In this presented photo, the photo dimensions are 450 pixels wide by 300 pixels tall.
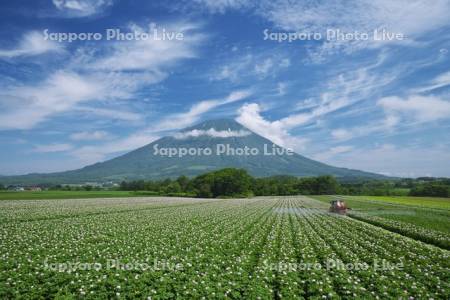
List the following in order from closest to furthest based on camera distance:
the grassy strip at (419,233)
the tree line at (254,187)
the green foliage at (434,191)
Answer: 1. the grassy strip at (419,233)
2. the green foliage at (434,191)
3. the tree line at (254,187)

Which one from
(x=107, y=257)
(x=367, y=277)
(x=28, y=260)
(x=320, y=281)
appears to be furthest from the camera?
(x=107, y=257)

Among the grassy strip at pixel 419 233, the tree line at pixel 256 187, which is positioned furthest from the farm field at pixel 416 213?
the tree line at pixel 256 187

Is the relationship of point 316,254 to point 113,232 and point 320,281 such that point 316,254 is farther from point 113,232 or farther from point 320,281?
point 113,232

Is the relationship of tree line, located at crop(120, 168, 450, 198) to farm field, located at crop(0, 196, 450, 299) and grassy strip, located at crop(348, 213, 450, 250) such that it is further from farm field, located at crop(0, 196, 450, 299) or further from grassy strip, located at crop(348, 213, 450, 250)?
farm field, located at crop(0, 196, 450, 299)

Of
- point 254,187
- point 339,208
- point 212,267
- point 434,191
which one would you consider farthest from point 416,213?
point 254,187

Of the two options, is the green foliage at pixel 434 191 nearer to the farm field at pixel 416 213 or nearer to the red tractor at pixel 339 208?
the farm field at pixel 416 213

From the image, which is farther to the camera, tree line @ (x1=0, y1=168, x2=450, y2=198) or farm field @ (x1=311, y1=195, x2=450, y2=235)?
tree line @ (x1=0, y1=168, x2=450, y2=198)

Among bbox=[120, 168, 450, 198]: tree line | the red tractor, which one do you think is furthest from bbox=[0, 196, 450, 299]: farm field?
bbox=[120, 168, 450, 198]: tree line

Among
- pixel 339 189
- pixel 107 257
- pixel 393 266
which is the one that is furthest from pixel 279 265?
pixel 339 189

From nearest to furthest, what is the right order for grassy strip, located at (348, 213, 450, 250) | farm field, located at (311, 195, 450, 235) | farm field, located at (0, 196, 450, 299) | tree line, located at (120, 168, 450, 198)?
1. farm field, located at (0, 196, 450, 299)
2. grassy strip, located at (348, 213, 450, 250)
3. farm field, located at (311, 195, 450, 235)
4. tree line, located at (120, 168, 450, 198)

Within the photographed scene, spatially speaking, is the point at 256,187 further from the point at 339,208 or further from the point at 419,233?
Result: the point at 419,233

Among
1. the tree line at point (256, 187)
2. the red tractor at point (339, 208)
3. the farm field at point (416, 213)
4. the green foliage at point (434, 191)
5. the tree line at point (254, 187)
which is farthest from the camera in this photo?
the tree line at point (254, 187)
